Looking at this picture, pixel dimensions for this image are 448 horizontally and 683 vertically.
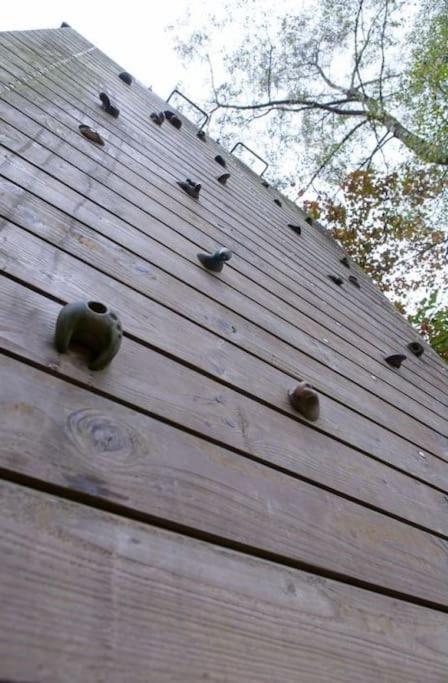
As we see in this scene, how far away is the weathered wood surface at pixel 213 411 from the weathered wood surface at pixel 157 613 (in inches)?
10.0

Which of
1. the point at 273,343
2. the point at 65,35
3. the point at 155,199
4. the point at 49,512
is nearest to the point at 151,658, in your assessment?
the point at 49,512

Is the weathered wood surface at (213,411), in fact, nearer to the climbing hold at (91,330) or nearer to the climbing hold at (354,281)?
the climbing hold at (91,330)

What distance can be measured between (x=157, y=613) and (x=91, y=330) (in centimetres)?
44

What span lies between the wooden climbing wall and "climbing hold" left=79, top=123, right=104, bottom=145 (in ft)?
0.12

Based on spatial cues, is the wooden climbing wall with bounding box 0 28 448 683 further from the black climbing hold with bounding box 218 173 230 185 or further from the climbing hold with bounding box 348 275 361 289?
the climbing hold with bounding box 348 275 361 289

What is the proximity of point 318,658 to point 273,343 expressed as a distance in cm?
101

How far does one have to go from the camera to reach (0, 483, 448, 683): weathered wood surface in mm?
477

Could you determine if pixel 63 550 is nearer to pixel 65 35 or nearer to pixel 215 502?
pixel 215 502

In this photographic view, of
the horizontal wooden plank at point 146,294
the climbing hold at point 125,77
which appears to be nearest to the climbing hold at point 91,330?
the horizontal wooden plank at point 146,294

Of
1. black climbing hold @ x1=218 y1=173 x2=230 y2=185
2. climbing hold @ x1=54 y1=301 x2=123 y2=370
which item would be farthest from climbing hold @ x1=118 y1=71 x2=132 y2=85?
climbing hold @ x1=54 y1=301 x2=123 y2=370

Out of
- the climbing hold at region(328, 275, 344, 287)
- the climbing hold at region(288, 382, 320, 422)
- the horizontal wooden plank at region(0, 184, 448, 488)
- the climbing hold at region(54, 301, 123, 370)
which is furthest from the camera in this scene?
the climbing hold at region(328, 275, 344, 287)

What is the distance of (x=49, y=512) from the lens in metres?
0.58

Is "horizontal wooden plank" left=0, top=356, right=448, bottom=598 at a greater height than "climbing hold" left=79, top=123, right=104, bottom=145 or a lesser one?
lesser

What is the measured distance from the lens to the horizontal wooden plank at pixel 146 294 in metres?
1.02
